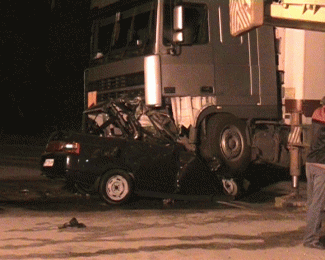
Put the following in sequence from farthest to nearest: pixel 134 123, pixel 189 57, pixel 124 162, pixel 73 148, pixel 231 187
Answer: pixel 189 57
pixel 231 187
pixel 134 123
pixel 124 162
pixel 73 148

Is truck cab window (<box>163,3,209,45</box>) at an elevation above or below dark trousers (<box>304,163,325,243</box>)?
above

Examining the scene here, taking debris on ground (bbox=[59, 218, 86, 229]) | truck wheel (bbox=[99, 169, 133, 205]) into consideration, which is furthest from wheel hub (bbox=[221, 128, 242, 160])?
debris on ground (bbox=[59, 218, 86, 229])

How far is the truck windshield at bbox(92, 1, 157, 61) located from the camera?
41.5ft

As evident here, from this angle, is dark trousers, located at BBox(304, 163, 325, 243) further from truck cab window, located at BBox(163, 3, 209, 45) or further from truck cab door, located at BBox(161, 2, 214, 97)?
truck cab window, located at BBox(163, 3, 209, 45)

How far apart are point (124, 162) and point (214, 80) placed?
260 centimetres

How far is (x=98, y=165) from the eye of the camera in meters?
11.4

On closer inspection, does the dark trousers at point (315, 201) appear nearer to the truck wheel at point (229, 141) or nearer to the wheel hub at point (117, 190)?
the wheel hub at point (117, 190)

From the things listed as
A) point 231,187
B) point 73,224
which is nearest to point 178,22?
point 231,187

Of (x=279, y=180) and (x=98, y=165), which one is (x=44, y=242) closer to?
(x=98, y=165)

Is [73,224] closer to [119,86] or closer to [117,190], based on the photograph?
[117,190]

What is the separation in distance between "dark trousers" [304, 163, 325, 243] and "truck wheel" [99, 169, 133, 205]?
409 centimetres

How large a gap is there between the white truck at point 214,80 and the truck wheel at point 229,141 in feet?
0.06

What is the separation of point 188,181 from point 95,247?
4031mm

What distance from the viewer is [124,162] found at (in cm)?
1148
